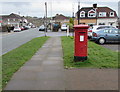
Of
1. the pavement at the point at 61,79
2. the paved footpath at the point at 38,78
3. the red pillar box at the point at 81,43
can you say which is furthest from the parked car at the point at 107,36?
the pavement at the point at 61,79

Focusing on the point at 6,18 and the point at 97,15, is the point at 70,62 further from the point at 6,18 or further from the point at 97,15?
the point at 6,18

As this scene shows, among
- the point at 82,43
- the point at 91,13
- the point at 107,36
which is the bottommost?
the point at 82,43

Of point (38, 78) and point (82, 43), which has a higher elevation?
point (82, 43)

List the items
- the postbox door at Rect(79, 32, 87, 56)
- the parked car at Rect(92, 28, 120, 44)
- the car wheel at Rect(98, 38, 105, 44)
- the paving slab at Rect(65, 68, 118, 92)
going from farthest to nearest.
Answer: the car wheel at Rect(98, 38, 105, 44), the parked car at Rect(92, 28, 120, 44), the postbox door at Rect(79, 32, 87, 56), the paving slab at Rect(65, 68, 118, 92)

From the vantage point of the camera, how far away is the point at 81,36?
665 cm

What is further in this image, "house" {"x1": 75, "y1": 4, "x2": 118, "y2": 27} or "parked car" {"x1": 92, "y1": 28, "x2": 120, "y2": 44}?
"house" {"x1": 75, "y1": 4, "x2": 118, "y2": 27}

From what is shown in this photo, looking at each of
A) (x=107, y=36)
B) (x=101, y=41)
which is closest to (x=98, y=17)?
(x=107, y=36)

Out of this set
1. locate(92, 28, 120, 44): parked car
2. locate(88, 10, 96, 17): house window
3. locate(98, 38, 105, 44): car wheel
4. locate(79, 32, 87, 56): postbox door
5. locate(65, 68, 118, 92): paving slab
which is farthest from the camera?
locate(88, 10, 96, 17): house window

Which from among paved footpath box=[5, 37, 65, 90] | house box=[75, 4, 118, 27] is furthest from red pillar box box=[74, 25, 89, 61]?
house box=[75, 4, 118, 27]

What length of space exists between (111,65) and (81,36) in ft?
5.28

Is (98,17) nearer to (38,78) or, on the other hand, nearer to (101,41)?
(101,41)

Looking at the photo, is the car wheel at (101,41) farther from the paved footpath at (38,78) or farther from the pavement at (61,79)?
the pavement at (61,79)

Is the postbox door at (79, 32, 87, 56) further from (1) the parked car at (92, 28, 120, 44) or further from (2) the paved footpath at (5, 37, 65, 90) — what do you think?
(1) the parked car at (92, 28, 120, 44)

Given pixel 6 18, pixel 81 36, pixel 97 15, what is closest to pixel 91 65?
pixel 81 36
